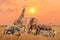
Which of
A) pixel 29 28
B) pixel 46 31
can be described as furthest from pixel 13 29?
pixel 46 31

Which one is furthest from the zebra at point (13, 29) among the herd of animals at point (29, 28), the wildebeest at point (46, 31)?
the wildebeest at point (46, 31)

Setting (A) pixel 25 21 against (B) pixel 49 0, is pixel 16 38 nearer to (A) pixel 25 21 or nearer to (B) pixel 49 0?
(A) pixel 25 21

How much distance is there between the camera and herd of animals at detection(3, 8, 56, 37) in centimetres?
255

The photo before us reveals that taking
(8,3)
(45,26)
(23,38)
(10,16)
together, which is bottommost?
(23,38)

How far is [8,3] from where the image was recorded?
2668mm

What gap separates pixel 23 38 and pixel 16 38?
10cm

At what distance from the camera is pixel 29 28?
2621mm

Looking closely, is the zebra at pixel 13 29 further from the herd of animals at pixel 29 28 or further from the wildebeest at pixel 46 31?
the wildebeest at pixel 46 31

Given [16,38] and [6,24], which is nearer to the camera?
[16,38]

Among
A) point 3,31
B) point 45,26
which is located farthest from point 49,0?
point 3,31

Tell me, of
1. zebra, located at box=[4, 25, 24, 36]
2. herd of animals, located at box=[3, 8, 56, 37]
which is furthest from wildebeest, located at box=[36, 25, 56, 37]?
zebra, located at box=[4, 25, 24, 36]

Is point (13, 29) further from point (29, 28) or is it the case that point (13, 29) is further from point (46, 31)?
point (46, 31)

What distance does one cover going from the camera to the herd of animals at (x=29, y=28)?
2548 mm

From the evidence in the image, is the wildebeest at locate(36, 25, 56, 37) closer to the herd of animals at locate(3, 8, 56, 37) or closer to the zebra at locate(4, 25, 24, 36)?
the herd of animals at locate(3, 8, 56, 37)
